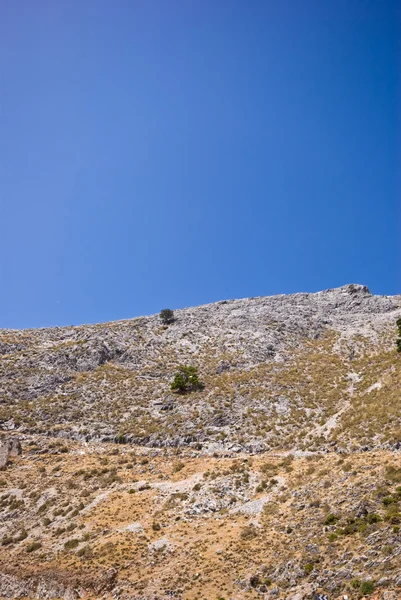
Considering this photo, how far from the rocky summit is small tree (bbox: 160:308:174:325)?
1124cm

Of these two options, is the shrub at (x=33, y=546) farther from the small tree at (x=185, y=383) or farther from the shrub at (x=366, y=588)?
the small tree at (x=185, y=383)

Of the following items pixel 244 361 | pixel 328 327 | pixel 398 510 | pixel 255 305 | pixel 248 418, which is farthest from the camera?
pixel 255 305

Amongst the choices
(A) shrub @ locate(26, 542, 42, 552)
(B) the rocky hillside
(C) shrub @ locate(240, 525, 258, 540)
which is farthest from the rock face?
(C) shrub @ locate(240, 525, 258, 540)

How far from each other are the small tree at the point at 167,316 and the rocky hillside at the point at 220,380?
209 centimetres

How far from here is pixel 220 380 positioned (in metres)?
58.6

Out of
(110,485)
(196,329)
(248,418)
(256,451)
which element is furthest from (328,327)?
(110,485)

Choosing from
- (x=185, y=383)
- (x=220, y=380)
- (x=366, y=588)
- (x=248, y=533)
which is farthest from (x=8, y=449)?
(x=366, y=588)

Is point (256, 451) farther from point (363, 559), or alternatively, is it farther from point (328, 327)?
point (328, 327)

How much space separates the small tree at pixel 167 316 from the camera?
88400mm

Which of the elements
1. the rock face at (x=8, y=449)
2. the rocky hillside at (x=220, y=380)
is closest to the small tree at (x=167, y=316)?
the rocky hillside at (x=220, y=380)

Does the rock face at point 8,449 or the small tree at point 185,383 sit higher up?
the small tree at point 185,383

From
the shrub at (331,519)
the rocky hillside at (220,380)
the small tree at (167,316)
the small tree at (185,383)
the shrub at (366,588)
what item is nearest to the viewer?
the shrub at (366,588)

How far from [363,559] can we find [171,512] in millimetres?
15763

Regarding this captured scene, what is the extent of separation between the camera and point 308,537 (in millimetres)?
23281
